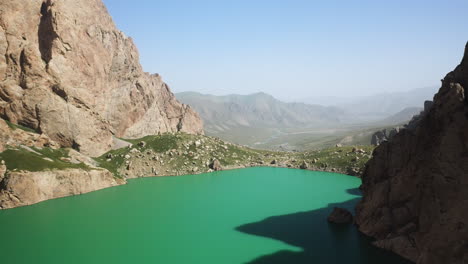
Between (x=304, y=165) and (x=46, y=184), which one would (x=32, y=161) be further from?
(x=304, y=165)

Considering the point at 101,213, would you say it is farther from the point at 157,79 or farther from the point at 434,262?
the point at 157,79

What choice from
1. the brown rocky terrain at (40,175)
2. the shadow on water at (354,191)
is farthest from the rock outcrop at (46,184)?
the shadow on water at (354,191)

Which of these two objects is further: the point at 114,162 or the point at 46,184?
the point at 114,162

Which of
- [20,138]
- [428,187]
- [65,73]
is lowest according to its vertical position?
[428,187]

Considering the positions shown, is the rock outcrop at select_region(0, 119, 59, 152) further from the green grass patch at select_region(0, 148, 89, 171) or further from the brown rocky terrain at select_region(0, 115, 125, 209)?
the green grass patch at select_region(0, 148, 89, 171)

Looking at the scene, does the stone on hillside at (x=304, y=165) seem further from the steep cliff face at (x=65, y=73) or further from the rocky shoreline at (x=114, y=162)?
the steep cliff face at (x=65, y=73)

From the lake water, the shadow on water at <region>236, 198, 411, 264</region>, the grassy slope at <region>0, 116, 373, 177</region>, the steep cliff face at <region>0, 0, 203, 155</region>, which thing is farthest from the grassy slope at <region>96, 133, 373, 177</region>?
the shadow on water at <region>236, 198, 411, 264</region>

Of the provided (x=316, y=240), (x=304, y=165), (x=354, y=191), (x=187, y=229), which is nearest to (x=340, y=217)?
(x=316, y=240)
